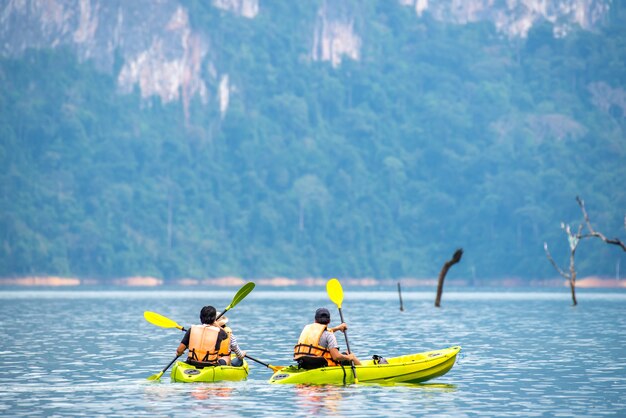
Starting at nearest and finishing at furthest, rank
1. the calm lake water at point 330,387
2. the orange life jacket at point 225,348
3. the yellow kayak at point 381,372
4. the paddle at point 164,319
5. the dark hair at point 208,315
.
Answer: the calm lake water at point 330,387
the dark hair at point 208,315
the yellow kayak at point 381,372
the orange life jacket at point 225,348
the paddle at point 164,319

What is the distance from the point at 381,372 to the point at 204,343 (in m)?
4.90

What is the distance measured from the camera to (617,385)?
39250mm

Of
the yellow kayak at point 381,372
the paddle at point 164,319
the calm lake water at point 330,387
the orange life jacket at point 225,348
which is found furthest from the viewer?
the paddle at point 164,319

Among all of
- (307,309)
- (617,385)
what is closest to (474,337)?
(617,385)

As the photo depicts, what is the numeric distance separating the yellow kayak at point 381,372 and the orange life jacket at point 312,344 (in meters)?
0.40

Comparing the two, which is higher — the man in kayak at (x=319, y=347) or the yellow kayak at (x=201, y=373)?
the man in kayak at (x=319, y=347)

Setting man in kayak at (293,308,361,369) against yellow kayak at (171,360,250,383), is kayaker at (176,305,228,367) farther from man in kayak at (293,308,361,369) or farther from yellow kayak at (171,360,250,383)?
man in kayak at (293,308,361,369)

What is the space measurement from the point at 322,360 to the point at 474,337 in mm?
26174

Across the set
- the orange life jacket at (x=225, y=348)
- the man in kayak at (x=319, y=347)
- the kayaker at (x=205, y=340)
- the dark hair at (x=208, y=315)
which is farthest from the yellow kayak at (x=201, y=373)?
the man in kayak at (x=319, y=347)

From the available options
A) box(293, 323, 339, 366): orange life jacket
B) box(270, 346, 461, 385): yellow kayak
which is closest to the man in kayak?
box(293, 323, 339, 366): orange life jacket

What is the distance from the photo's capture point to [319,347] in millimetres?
38406

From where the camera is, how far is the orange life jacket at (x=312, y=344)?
3819cm

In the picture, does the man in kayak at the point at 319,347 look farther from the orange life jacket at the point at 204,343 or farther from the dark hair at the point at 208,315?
the dark hair at the point at 208,315

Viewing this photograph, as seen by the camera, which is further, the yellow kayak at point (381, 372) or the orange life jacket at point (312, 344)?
the yellow kayak at point (381, 372)
